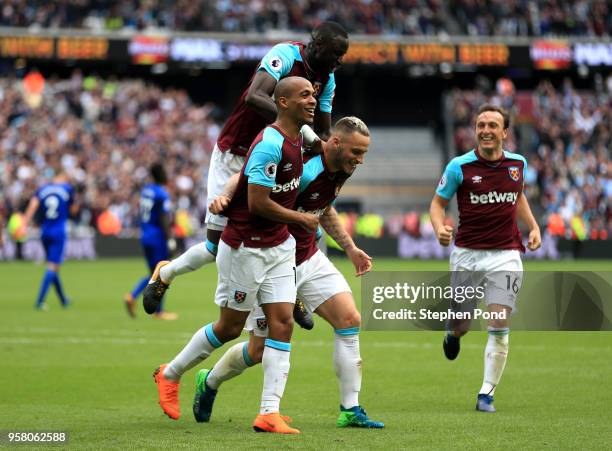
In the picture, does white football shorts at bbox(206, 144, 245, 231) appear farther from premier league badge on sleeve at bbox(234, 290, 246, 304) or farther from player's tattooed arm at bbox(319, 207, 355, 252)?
premier league badge on sleeve at bbox(234, 290, 246, 304)

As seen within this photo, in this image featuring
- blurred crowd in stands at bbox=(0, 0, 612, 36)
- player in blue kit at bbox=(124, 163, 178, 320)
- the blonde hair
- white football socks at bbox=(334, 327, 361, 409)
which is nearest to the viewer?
the blonde hair

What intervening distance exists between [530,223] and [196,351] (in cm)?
311

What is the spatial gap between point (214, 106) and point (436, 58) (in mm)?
9704

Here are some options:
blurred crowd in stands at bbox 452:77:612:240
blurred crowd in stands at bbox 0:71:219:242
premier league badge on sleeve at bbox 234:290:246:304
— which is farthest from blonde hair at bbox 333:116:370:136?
blurred crowd in stands at bbox 452:77:612:240

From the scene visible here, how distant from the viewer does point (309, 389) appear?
988 cm

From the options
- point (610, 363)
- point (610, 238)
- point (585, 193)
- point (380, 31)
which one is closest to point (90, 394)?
point (610, 363)

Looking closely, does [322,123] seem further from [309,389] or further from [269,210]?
[309,389]

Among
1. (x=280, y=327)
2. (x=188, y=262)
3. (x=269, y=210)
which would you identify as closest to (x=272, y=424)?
(x=280, y=327)

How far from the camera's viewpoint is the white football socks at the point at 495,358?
865cm

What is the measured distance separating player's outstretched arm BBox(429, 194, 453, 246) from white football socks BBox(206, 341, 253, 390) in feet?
5.95

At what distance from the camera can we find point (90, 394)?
9477 mm

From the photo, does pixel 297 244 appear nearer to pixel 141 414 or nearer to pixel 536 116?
pixel 141 414

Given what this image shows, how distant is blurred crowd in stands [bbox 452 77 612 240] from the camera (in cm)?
3491

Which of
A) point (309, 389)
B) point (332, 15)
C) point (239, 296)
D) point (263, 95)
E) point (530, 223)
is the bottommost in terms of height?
point (309, 389)
